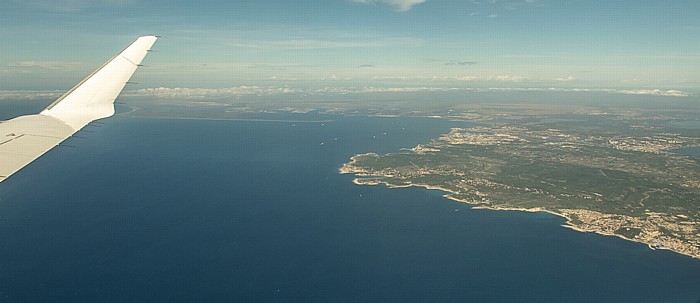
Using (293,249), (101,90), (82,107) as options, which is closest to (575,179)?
(293,249)

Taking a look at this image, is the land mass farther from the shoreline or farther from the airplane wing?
the airplane wing

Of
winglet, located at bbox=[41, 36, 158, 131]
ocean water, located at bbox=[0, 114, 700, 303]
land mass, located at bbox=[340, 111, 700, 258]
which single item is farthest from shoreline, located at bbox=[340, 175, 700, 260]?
winglet, located at bbox=[41, 36, 158, 131]

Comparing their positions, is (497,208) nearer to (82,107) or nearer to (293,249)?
(293,249)

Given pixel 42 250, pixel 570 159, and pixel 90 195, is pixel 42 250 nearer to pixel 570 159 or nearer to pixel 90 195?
pixel 90 195

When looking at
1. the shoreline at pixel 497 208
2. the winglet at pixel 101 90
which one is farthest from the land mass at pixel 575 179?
the winglet at pixel 101 90

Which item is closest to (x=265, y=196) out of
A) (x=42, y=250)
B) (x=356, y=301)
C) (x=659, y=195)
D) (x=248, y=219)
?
(x=248, y=219)
